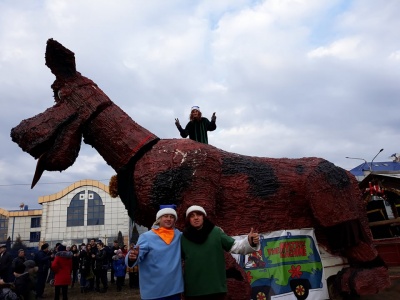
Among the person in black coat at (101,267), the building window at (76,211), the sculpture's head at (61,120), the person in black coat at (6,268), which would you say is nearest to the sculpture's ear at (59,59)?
the sculpture's head at (61,120)

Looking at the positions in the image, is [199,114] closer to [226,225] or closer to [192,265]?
[226,225]

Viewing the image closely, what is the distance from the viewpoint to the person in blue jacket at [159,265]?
2.42 m

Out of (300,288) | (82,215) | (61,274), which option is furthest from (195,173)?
(82,215)

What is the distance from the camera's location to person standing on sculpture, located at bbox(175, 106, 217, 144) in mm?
4676

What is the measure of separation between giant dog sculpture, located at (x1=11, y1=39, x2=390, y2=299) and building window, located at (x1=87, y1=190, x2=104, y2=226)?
27.3 metres

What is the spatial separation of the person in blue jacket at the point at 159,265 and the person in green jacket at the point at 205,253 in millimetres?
70

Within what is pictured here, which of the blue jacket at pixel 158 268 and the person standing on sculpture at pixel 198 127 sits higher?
the person standing on sculpture at pixel 198 127

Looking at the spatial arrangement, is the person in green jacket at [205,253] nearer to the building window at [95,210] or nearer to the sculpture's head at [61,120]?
the sculpture's head at [61,120]

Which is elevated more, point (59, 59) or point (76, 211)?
point (76, 211)

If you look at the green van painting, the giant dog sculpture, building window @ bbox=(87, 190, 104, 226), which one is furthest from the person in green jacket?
building window @ bbox=(87, 190, 104, 226)

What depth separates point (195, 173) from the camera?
129 inches

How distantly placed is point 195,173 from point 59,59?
6.52 ft

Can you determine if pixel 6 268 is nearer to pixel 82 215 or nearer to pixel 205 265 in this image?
pixel 205 265

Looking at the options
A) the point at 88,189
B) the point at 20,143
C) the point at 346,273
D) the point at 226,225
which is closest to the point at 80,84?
the point at 20,143
